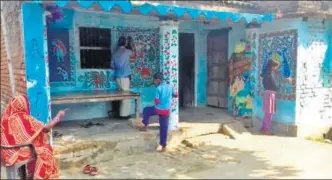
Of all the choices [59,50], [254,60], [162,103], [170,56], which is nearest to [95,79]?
[59,50]

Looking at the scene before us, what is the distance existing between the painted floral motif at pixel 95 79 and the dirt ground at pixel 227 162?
2.62m

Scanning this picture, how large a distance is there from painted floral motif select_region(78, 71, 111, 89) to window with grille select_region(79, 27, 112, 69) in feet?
0.53

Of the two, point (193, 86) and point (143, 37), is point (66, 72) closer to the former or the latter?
point (143, 37)

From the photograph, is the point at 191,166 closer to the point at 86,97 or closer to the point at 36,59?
the point at 86,97

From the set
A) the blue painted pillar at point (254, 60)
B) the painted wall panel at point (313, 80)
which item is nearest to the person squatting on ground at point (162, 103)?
the blue painted pillar at point (254, 60)

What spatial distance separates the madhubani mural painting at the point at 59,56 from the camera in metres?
7.78

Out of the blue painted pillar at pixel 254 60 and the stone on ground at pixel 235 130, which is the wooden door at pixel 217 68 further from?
the stone on ground at pixel 235 130

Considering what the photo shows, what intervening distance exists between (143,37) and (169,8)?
8.67 feet

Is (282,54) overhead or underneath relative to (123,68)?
overhead

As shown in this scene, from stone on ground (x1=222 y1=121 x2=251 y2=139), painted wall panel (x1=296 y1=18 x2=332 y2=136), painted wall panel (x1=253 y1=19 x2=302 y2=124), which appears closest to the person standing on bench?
stone on ground (x1=222 y1=121 x2=251 y2=139)

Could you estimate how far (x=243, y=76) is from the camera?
8.66m

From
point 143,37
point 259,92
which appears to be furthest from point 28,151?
point 259,92

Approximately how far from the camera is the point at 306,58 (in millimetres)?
8031

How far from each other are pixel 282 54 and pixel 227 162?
3.49 meters
